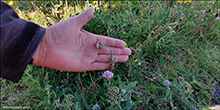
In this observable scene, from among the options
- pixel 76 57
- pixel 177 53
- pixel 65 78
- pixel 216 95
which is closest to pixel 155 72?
pixel 177 53

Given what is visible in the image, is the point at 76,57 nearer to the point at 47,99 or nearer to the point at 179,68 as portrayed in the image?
the point at 47,99

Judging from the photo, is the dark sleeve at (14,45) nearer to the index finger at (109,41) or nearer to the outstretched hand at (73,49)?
the outstretched hand at (73,49)

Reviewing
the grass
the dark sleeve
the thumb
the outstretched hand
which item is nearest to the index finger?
the outstretched hand

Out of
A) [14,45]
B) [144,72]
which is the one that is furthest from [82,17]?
[144,72]

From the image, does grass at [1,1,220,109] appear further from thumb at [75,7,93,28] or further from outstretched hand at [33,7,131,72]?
thumb at [75,7,93,28]

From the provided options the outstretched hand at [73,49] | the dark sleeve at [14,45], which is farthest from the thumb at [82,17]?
the dark sleeve at [14,45]

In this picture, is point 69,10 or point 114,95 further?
point 69,10
